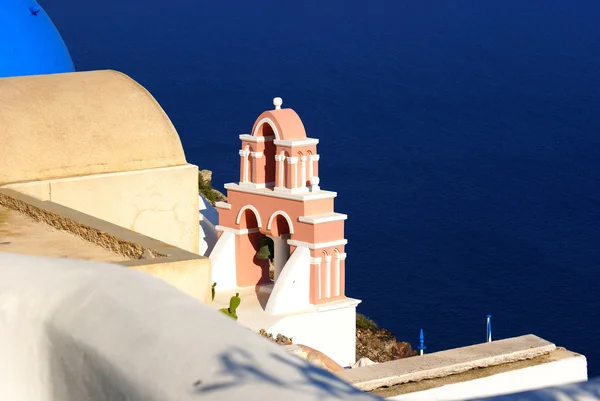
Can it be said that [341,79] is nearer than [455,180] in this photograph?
No

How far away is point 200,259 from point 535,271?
17500 mm

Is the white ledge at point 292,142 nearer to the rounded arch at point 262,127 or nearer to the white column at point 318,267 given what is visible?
the rounded arch at point 262,127

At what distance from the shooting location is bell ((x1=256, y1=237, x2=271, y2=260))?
1443cm

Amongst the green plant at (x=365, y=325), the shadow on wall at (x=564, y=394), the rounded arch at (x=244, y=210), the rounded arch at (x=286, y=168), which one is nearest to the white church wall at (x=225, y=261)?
the rounded arch at (x=244, y=210)

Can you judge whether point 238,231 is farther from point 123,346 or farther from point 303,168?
point 123,346

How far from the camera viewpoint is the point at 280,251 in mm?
14203

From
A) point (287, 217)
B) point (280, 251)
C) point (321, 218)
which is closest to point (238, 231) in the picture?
point (280, 251)

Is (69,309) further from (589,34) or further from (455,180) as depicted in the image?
(589,34)

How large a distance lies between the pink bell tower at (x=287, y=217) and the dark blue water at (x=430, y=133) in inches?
141

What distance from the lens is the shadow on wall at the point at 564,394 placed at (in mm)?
1771

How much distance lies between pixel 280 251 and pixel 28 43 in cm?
522

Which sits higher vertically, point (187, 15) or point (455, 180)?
point (187, 15)

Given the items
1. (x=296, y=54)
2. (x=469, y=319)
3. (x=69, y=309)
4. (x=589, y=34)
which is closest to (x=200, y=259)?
(x=69, y=309)

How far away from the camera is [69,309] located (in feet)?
7.69
